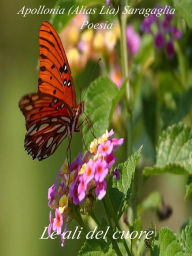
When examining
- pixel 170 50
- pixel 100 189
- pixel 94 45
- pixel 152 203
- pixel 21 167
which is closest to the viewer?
pixel 100 189

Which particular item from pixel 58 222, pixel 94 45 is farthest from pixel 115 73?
pixel 58 222

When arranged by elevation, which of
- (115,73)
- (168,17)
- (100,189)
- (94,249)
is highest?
(168,17)

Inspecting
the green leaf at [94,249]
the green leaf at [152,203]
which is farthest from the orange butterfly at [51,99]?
the green leaf at [152,203]

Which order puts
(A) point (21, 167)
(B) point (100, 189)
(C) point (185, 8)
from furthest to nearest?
(A) point (21, 167), (C) point (185, 8), (B) point (100, 189)

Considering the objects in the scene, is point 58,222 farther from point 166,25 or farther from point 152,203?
point 166,25

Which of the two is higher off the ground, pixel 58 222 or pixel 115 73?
pixel 115 73

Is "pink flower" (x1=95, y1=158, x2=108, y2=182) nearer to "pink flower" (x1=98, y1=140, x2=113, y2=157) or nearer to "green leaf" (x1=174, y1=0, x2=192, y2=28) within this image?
"pink flower" (x1=98, y1=140, x2=113, y2=157)
